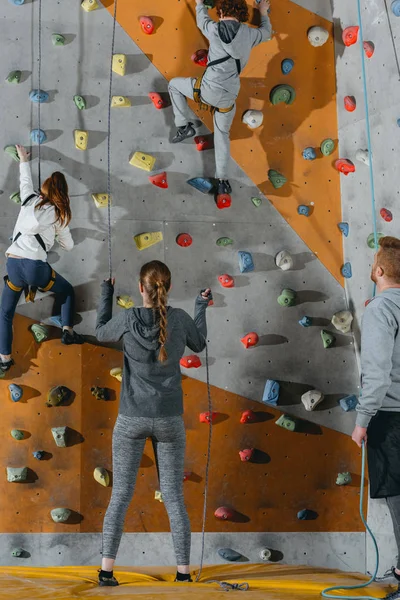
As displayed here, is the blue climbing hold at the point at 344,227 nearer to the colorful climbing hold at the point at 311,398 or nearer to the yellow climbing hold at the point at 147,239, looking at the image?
the colorful climbing hold at the point at 311,398

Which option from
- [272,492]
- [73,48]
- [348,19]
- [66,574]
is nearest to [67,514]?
[66,574]

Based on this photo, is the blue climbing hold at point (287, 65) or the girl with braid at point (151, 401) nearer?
the girl with braid at point (151, 401)

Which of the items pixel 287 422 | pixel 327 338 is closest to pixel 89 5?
pixel 327 338

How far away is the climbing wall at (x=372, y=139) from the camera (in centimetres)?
367

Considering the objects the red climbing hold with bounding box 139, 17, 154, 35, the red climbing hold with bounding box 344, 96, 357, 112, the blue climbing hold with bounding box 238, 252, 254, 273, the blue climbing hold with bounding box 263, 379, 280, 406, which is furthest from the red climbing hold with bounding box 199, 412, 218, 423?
the red climbing hold with bounding box 139, 17, 154, 35

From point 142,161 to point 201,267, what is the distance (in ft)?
2.16

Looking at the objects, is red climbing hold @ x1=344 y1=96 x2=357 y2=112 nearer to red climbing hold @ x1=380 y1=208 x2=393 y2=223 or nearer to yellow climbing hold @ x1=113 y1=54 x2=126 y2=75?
A: red climbing hold @ x1=380 y1=208 x2=393 y2=223

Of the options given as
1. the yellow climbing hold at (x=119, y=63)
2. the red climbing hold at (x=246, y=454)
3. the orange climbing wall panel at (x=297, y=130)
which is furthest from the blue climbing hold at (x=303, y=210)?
the red climbing hold at (x=246, y=454)

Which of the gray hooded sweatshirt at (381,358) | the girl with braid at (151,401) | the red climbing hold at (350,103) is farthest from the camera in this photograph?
the red climbing hold at (350,103)

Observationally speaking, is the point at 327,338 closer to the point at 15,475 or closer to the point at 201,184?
the point at 201,184

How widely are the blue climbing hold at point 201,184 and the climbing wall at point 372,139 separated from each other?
77 centimetres

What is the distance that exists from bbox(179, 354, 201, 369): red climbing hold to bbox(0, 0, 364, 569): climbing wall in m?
0.04

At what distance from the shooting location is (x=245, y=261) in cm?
396

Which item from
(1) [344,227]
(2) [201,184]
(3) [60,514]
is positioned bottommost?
(3) [60,514]
